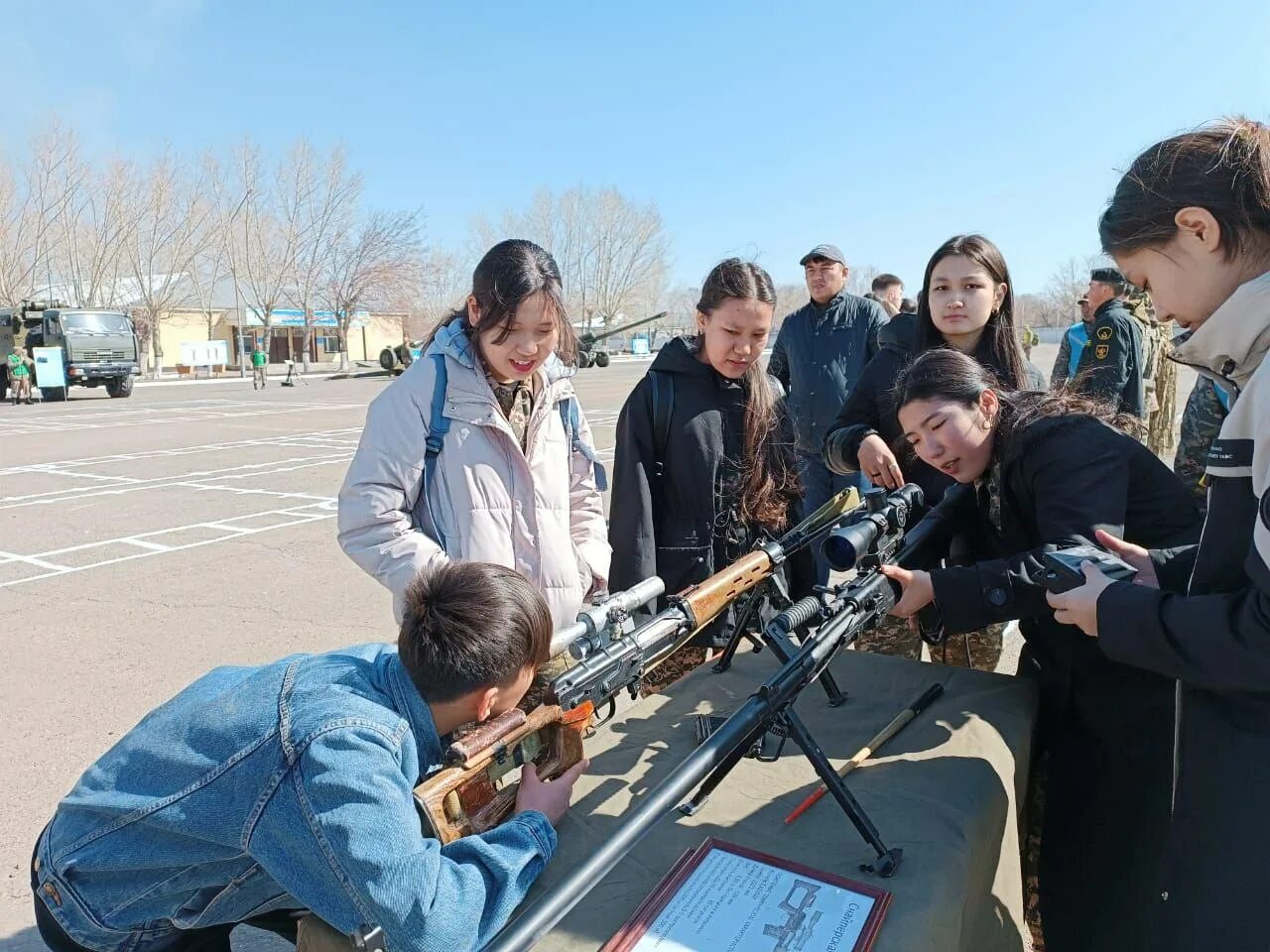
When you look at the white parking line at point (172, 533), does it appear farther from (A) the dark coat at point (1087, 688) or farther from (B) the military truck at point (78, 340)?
(B) the military truck at point (78, 340)

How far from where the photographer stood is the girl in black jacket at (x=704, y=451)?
2.73 metres

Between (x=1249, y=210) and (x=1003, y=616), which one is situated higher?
(x=1249, y=210)

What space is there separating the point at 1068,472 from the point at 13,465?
12949 millimetres

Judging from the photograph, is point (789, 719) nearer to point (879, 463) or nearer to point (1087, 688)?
point (1087, 688)

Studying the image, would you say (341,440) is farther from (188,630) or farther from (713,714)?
(713,714)

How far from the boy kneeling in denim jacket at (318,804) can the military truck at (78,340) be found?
1034 inches

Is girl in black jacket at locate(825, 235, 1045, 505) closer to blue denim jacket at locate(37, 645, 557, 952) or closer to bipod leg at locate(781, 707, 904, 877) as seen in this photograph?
bipod leg at locate(781, 707, 904, 877)

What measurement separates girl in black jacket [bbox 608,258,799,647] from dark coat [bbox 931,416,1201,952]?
888 millimetres

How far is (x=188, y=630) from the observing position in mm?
4949

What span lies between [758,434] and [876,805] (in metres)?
1.48

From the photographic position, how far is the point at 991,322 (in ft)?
9.77

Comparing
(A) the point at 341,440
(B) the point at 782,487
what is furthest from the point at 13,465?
(B) the point at 782,487

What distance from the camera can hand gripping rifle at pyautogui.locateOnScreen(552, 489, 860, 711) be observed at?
58.2 inches

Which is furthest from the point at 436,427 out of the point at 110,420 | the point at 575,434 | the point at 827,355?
the point at 110,420
